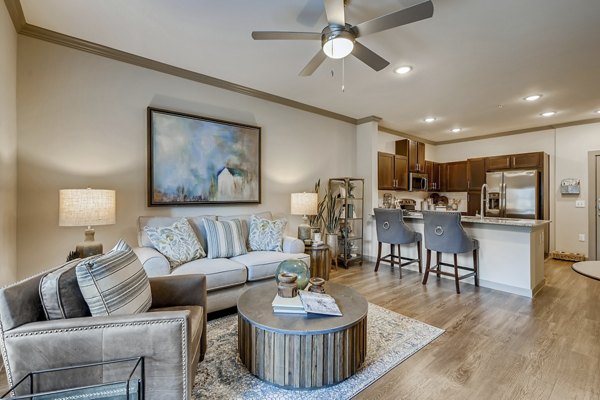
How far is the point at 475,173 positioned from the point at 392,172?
7.08 ft

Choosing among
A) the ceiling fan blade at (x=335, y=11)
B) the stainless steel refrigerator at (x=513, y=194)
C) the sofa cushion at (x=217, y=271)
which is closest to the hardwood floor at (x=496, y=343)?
the sofa cushion at (x=217, y=271)

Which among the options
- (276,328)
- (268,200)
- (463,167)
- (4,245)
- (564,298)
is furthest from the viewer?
(463,167)

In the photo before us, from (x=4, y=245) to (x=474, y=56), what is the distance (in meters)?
4.49

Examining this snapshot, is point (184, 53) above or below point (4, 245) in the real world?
above

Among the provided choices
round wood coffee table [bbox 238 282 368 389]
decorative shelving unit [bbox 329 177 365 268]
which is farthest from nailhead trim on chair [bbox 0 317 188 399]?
decorative shelving unit [bbox 329 177 365 268]

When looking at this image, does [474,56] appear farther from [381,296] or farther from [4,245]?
[4,245]

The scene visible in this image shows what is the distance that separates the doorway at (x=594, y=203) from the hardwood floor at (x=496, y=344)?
5.99 feet

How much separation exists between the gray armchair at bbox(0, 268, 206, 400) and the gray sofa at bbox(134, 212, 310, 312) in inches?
47.5

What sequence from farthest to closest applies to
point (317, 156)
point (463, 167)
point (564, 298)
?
point (463, 167) < point (317, 156) < point (564, 298)

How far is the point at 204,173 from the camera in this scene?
11.1 ft

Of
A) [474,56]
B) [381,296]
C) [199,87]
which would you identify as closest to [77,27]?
[199,87]

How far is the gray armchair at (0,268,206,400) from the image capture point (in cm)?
108

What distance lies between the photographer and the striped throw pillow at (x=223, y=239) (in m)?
2.98

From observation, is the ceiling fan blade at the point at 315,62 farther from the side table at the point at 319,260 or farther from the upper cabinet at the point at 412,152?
the upper cabinet at the point at 412,152
